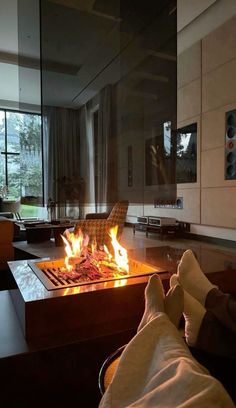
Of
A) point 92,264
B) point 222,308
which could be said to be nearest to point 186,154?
point 92,264

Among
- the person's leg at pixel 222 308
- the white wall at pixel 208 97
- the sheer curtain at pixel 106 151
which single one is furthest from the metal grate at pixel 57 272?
the white wall at pixel 208 97

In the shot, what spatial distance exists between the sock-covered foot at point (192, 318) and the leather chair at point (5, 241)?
2603mm

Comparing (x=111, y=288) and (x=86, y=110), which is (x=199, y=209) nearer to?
(x=86, y=110)

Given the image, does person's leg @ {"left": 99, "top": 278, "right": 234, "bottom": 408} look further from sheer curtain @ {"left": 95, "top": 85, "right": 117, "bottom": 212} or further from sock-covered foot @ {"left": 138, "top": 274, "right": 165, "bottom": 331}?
sheer curtain @ {"left": 95, "top": 85, "right": 117, "bottom": 212}

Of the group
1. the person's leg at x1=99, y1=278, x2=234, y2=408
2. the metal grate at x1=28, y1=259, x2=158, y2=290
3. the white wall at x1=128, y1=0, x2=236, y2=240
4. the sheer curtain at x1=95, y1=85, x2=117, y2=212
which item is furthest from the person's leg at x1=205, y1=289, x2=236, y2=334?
the white wall at x1=128, y1=0, x2=236, y2=240

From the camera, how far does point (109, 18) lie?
12.8ft

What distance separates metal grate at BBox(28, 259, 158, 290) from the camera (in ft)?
5.02

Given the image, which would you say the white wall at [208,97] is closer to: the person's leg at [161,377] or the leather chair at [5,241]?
the leather chair at [5,241]

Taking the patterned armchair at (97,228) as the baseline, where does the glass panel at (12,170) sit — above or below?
above

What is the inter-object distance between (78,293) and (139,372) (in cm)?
84

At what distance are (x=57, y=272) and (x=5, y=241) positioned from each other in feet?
5.41

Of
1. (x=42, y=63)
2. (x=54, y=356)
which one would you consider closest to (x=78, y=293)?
(x=54, y=356)

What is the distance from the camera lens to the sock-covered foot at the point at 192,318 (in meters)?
0.96

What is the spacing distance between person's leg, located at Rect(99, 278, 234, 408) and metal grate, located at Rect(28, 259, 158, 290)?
0.92 meters
